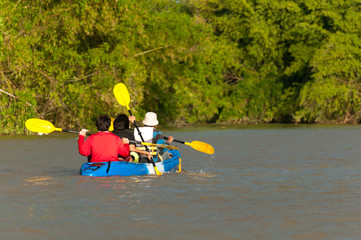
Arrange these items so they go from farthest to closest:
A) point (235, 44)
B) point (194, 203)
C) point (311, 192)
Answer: point (235, 44)
point (311, 192)
point (194, 203)

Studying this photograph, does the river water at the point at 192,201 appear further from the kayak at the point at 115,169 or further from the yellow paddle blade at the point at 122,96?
the yellow paddle blade at the point at 122,96

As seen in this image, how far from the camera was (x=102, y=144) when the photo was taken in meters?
11.6

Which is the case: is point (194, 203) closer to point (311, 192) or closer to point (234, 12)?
point (311, 192)

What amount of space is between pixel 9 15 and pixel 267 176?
13596 mm

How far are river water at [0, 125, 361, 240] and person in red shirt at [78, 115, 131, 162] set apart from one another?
0.40 m

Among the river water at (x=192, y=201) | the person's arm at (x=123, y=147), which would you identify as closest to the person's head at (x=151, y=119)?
the person's arm at (x=123, y=147)

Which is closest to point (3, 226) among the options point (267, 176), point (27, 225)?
point (27, 225)

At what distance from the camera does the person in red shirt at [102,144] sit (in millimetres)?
11578

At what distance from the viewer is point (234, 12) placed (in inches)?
1710

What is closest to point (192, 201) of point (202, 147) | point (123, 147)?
point (123, 147)

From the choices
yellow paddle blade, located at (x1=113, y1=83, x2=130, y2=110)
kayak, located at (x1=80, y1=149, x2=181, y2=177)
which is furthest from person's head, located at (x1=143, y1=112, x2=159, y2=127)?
yellow paddle blade, located at (x1=113, y1=83, x2=130, y2=110)

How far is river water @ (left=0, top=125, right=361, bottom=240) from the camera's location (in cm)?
704

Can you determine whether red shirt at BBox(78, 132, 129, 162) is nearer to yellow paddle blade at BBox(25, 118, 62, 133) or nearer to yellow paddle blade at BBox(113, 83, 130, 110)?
yellow paddle blade at BBox(25, 118, 62, 133)

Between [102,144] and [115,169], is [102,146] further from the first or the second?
[115,169]
